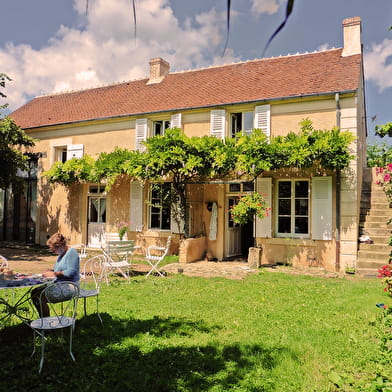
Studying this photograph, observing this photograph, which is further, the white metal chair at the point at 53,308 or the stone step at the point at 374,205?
the stone step at the point at 374,205

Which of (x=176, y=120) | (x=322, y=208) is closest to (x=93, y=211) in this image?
(x=176, y=120)

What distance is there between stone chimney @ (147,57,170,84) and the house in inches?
2.0

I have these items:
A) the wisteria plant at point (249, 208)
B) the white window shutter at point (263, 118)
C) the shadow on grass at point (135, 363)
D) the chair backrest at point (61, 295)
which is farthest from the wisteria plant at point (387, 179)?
the chair backrest at point (61, 295)

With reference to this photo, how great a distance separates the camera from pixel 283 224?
10.2 metres

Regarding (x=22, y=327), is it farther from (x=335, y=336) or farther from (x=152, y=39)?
(x=152, y=39)

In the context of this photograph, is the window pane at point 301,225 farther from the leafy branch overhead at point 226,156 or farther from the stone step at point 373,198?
the stone step at point 373,198

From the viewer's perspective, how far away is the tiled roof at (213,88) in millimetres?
10430

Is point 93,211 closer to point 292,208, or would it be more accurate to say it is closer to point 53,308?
→ point 292,208

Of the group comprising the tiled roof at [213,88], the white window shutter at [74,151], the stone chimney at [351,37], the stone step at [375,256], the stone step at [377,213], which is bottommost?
the stone step at [375,256]

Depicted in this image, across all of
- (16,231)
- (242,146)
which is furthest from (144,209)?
A: (16,231)

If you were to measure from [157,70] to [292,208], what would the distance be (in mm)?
8572

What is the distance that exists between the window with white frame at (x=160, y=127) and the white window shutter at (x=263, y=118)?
3450 mm

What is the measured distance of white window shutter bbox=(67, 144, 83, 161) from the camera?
529 inches

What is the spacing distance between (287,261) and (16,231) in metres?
11.6
